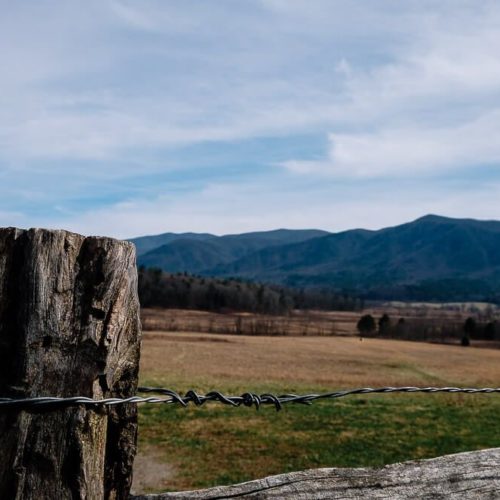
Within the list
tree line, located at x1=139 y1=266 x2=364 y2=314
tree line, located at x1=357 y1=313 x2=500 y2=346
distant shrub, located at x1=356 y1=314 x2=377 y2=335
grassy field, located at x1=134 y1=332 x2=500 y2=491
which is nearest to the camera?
grassy field, located at x1=134 y1=332 x2=500 y2=491

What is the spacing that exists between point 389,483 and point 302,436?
60.1 feet

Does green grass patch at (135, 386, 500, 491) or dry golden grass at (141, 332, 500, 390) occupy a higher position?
green grass patch at (135, 386, 500, 491)

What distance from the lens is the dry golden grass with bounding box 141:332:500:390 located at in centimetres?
4069

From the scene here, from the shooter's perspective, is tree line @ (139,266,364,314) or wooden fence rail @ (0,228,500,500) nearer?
wooden fence rail @ (0,228,500,500)

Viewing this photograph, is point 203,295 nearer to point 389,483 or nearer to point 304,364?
point 304,364

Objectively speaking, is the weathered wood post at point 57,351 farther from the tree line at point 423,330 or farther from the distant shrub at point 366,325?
the tree line at point 423,330

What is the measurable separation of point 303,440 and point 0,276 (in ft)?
60.5

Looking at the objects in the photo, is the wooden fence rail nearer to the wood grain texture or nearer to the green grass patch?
the wood grain texture

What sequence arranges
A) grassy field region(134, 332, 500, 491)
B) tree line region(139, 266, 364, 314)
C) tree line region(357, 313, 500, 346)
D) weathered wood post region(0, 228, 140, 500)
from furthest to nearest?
tree line region(139, 266, 364, 314) → tree line region(357, 313, 500, 346) → grassy field region(134, 332, 500, 491) → weathered wood post region(0, 228, 140, 500)

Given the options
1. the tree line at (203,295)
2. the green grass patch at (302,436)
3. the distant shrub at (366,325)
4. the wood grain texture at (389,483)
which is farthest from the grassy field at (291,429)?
the tree line at (203,295)

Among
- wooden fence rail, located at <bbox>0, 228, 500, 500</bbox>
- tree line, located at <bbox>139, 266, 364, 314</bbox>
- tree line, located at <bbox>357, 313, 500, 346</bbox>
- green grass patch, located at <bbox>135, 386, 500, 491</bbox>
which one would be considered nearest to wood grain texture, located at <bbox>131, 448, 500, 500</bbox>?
wooden fence rail, located at <bbox>0, 228, 500, 500</bbox>

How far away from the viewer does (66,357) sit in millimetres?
1719

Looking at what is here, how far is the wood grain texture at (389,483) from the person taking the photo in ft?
6.57

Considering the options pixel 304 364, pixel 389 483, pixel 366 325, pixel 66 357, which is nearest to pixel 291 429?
pixel 389 483
